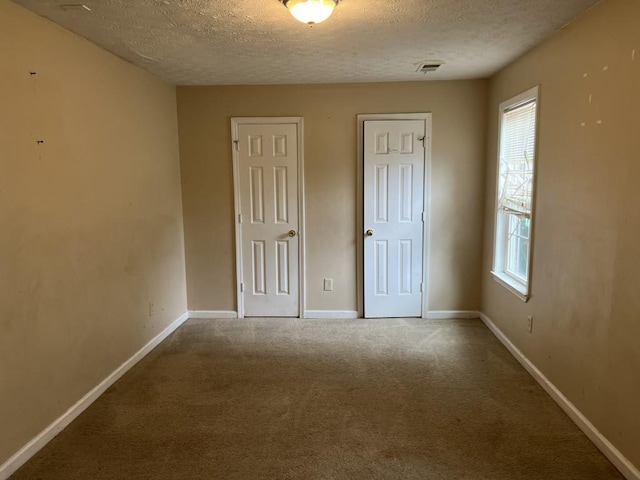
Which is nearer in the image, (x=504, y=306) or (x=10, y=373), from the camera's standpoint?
(x=10, y=373)

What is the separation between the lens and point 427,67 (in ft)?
11.6

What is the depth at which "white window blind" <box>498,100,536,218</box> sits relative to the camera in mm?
3227

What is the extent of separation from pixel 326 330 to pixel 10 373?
99.6 inches

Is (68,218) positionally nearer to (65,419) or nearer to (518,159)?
(65,419)

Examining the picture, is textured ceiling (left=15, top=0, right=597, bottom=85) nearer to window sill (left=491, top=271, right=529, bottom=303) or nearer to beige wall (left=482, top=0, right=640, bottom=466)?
beige wall (left=482, top=0, right=640, bottom=466)

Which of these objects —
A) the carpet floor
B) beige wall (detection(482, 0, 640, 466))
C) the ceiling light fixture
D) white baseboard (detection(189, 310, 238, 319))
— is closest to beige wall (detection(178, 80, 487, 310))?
white baseboard (detection(189, 310, 238, 319))

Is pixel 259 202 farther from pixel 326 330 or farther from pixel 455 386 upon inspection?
pixel 455 386

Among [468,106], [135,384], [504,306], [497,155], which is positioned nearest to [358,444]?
[135,384]

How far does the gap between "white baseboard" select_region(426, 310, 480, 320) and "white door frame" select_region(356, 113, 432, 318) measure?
71 millimetres

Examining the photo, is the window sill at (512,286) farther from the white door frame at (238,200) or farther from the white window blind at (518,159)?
the white door frame at (238,200)

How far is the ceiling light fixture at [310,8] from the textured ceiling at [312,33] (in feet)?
0.43

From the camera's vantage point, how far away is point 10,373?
2.12m

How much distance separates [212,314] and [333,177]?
1894 millimetres

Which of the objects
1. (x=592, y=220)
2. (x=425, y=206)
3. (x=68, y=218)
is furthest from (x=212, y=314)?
(x=592, y=220)
